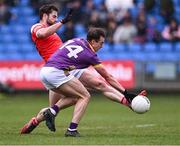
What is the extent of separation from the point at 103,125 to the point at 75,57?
320cm

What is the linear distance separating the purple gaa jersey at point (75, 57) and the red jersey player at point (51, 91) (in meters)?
0.26

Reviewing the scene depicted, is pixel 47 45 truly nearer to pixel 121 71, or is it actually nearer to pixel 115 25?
pixel 121 71

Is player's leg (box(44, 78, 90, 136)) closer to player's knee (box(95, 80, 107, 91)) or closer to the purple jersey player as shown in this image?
the purple jersey player

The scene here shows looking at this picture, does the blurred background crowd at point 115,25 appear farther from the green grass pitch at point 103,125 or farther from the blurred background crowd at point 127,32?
the green grass pitch at point 103,125

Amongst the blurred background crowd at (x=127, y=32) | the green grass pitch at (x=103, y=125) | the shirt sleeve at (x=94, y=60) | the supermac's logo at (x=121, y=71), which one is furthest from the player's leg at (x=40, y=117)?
the blurred background crowd at (x=127, y=32)

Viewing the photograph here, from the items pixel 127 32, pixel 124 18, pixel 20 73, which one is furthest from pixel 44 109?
pixel 127 32

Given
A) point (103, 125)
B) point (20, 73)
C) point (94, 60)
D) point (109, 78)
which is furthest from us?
point (20, 73)

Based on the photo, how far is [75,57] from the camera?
40.1ft

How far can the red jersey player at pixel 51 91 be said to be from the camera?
12602mm

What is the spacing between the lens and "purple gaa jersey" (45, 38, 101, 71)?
12203mm

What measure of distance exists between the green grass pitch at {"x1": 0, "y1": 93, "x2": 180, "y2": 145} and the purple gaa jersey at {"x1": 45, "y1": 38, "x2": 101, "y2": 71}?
124 centimetres

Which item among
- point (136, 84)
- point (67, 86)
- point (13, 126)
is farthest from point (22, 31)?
point (67, 86)

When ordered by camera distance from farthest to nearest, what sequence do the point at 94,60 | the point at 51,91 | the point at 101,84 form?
the point at 51,91 → the point at 101,84 → the point at 94,60

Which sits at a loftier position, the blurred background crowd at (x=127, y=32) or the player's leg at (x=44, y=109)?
the player's leg at (x=44, y=109)
